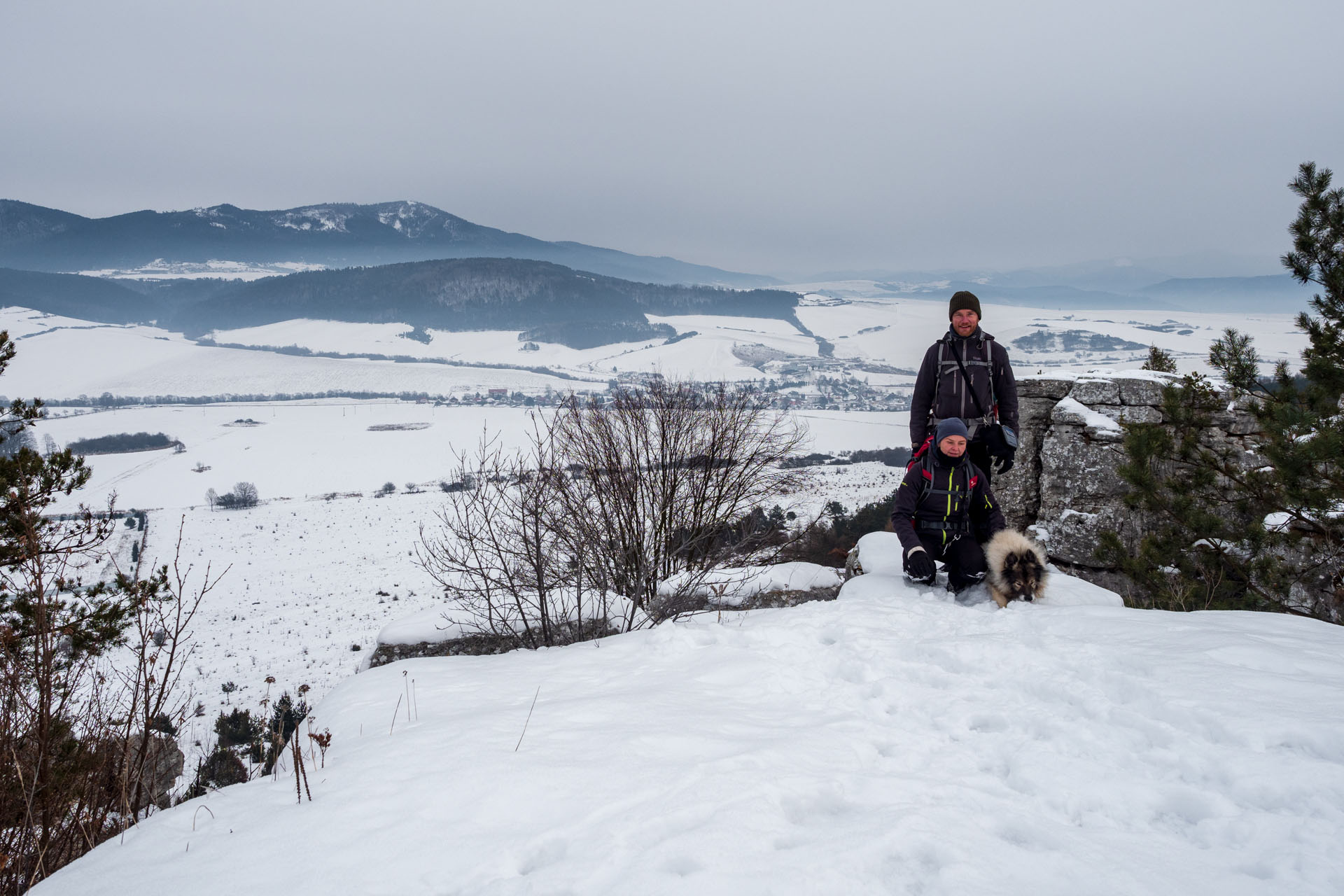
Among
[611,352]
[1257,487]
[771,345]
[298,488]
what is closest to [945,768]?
[1257,487]

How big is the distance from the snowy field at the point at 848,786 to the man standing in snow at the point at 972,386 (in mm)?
2260

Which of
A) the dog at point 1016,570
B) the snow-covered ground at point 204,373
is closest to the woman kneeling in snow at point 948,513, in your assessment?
the dog at point 1016,570

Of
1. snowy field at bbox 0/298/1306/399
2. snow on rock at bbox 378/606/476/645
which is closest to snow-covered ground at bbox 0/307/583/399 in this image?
snowy field at bbox 0/298/1306/399

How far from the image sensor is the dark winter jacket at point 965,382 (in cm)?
585

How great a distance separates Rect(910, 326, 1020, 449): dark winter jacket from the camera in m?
5.85

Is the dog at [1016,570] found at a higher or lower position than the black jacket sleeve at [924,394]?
lower

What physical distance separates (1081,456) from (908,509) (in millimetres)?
5064

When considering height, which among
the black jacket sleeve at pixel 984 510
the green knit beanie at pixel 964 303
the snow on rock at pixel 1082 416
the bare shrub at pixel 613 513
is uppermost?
the green knit beanie at pixel 964 303

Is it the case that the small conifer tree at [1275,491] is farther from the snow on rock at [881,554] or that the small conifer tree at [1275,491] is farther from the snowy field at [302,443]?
the snowy field at [302,443]

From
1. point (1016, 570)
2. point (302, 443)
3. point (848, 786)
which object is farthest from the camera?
point (302, 443)

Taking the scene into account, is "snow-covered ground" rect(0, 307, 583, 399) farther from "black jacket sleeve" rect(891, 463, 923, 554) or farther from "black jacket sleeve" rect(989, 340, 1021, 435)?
"black jacket sleeve" rect(891, 463, 923, 554)

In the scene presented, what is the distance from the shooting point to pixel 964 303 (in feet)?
19.1

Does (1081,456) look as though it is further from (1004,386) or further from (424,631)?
(424,631)

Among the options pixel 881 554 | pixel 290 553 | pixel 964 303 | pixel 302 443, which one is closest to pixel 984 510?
pixel 881 554
